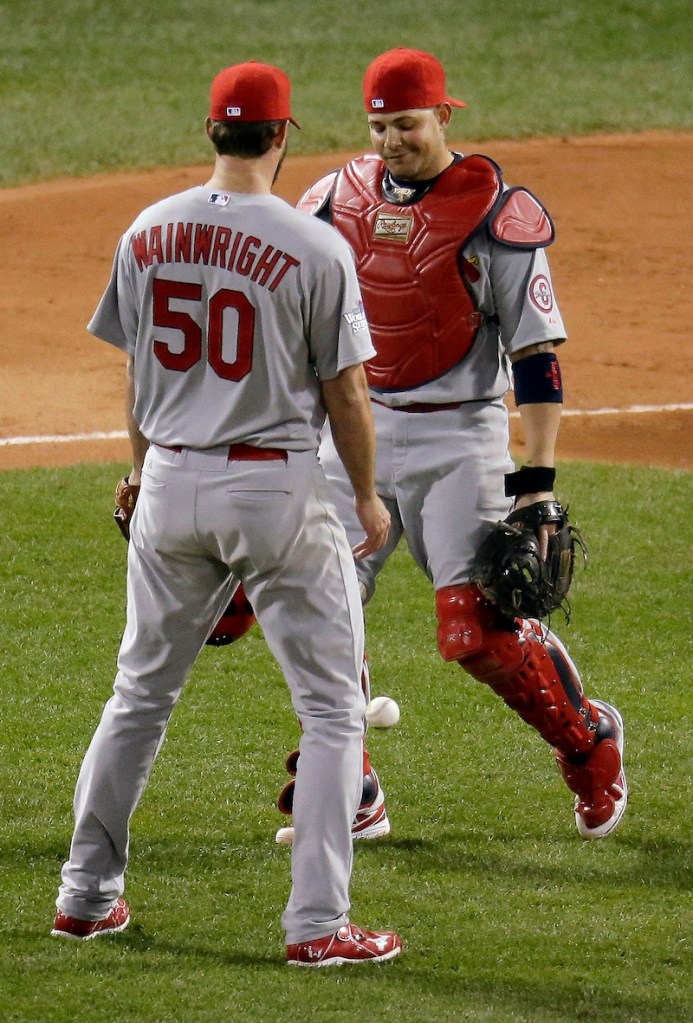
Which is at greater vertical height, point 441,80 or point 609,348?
point 441,80

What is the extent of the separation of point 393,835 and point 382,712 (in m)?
0.53

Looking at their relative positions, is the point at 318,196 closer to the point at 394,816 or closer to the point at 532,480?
the point at 532,480

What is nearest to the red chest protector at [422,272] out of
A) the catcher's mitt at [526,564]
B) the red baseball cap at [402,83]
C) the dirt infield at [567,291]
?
the red baseball cap at [402,83]

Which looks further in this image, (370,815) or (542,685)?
(370,815)

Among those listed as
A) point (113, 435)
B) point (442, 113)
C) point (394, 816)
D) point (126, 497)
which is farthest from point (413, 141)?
point (113, 435)

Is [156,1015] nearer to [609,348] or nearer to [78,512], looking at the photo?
[78,512]

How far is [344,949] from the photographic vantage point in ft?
11.6

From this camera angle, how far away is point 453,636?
414 cm

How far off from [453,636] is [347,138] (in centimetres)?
1179

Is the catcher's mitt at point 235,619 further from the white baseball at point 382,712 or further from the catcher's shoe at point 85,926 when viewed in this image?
the catcher's shoe at point 85,926

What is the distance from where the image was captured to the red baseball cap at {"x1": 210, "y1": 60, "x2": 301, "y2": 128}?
130 inches

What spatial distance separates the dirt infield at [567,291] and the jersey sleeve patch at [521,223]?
4.39m

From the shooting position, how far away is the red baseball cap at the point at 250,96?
329 centimetres

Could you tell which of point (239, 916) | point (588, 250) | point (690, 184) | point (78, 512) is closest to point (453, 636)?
point (239, 916)
